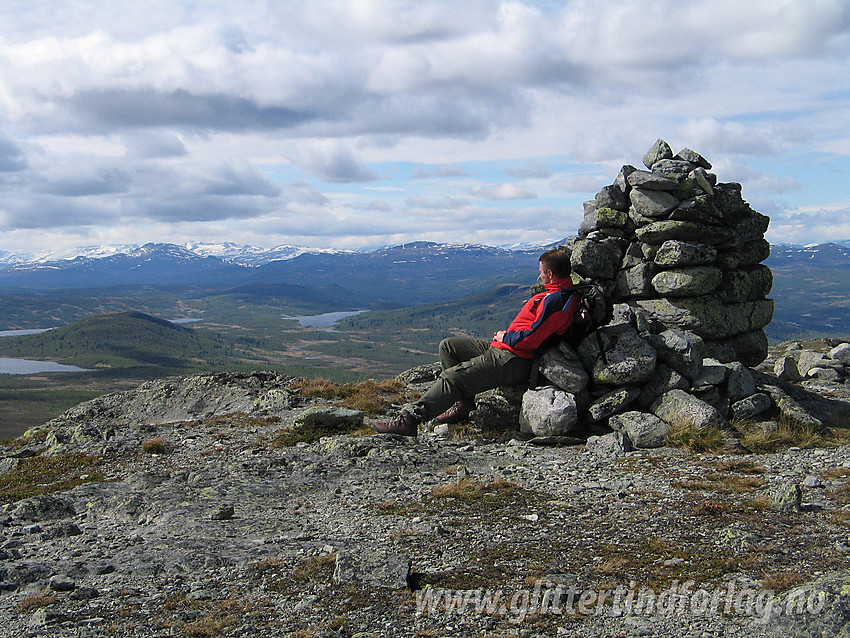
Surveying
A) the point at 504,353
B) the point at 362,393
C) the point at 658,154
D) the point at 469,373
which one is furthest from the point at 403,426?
the point at 658,154

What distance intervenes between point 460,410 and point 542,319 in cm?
405

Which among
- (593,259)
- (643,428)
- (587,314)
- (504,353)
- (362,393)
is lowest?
(362,393)

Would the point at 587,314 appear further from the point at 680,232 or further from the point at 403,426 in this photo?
the point at 680,232

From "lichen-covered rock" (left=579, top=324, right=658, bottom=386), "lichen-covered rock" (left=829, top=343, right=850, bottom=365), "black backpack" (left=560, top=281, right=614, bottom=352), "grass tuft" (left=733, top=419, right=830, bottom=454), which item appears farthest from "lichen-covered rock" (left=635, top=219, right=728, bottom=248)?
"lichen-covered rock" (left=829, top=343, right=850, bottom=365)

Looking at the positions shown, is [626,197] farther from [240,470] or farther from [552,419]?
[240,470]

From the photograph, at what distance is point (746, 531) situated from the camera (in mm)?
9531

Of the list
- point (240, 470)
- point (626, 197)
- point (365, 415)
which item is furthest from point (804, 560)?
point (626, 197)

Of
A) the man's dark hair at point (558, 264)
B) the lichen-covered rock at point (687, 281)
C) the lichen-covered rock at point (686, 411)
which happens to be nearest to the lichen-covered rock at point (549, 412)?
the lichen-covered rock at point (686, 411)

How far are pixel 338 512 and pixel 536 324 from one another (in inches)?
292

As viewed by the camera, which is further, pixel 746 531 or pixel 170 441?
pixel 170 441

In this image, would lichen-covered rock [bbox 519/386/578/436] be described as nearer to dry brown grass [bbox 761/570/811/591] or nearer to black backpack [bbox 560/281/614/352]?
black backpack [bbox 560/281/614/352]

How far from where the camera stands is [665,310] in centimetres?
2127

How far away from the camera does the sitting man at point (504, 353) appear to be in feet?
52.9

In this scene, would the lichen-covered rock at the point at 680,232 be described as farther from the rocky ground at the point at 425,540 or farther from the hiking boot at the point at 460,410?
the hiking boot at the point at 460,410
